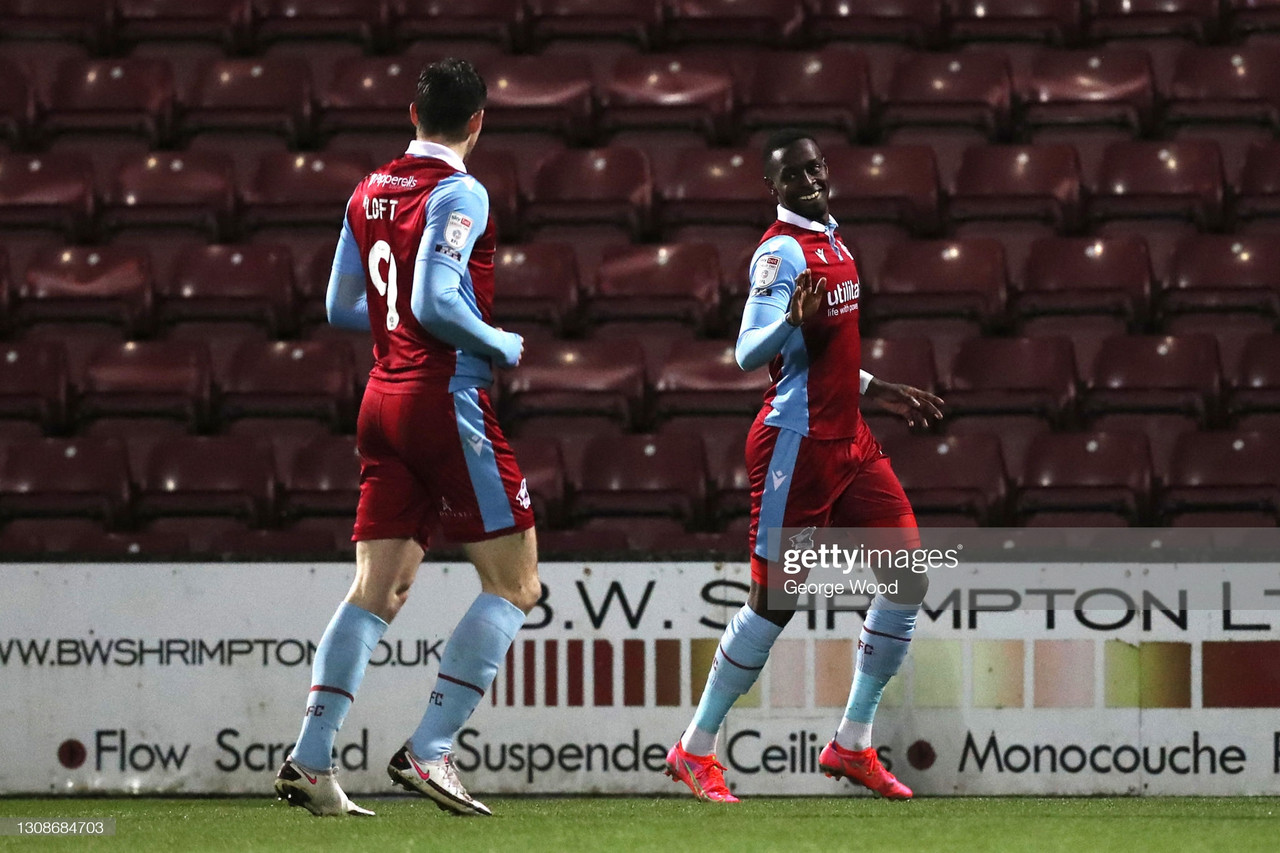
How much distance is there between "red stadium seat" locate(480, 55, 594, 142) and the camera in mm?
8781

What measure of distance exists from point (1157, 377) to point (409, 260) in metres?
A: 4.12

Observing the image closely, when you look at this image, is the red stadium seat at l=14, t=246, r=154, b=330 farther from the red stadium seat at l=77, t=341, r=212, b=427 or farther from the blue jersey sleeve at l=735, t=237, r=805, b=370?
the blue jersey sleeve at l=735, t=237, r=805, b=370

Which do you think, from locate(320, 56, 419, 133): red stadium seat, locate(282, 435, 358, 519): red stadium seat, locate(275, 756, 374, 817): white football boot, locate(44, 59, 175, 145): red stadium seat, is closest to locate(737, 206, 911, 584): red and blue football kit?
locate(275, 756, 374, 817): white football boot

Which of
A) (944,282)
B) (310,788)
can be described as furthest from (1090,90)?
(310,788)

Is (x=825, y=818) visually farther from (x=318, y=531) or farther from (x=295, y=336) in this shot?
(x=295, y=336)

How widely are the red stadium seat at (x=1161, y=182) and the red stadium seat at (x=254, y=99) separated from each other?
3949 millimetres

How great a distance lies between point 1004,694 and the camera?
5.83 meters

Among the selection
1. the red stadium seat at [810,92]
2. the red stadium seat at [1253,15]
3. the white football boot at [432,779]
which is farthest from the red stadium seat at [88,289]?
the red stadium seat at [1253,15]

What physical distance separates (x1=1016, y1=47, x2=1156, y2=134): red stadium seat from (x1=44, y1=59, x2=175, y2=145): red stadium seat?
4359mm

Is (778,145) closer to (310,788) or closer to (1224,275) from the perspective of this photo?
(310,788)

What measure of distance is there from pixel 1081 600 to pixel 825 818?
1.62 m

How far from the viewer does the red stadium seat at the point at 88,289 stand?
8023mm

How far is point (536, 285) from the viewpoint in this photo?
7.86 metres

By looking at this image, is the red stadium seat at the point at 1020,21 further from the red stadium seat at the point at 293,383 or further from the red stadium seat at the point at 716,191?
the red stadium seat at the point at 293,383
